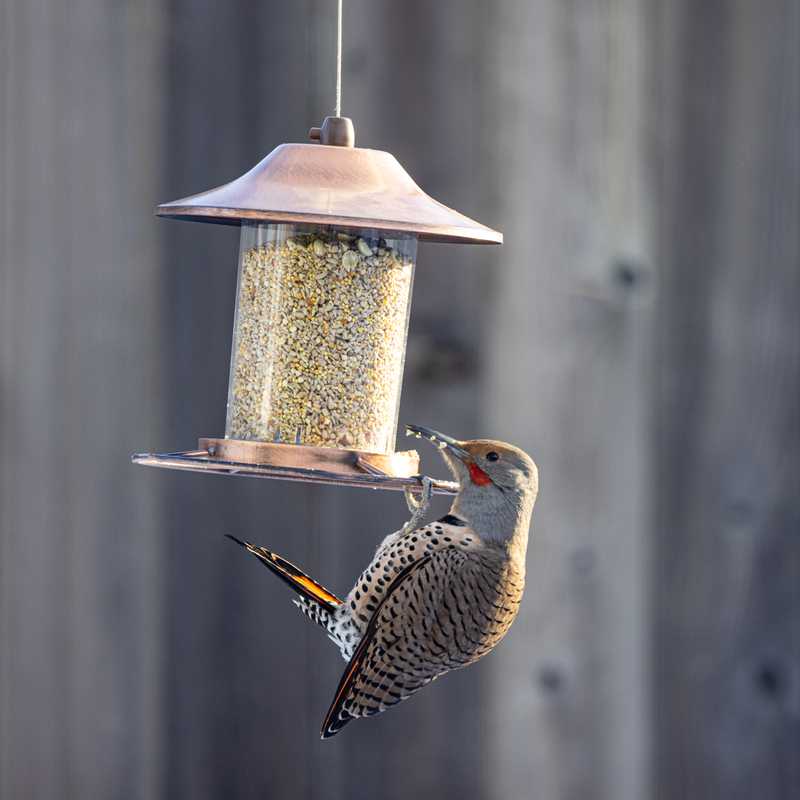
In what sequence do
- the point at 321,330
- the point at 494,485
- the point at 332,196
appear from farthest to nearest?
1. the point at 494,485
2. the point at 321,330
3. the point at 332,196

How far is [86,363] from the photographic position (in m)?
3.22

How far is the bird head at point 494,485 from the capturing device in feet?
9.05

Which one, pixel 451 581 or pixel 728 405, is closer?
pixel 451 581

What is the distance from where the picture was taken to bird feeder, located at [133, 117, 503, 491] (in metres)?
2.46

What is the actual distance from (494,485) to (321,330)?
43 centimetres

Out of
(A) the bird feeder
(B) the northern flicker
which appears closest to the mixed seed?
(A) the bird feeder

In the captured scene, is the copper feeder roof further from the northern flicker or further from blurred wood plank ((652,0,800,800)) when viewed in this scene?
blurred wood plank ((652,0,800,800))

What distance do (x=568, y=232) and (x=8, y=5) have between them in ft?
4.20

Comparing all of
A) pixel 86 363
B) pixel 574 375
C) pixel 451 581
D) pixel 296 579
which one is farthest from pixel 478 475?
pixel 86 363

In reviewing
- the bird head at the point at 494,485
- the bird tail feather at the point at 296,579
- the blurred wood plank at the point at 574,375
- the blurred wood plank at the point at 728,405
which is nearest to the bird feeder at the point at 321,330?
the bird head at the point at 494,485

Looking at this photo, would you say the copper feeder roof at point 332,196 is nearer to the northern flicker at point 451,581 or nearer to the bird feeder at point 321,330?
the bird feeder at point 321,330

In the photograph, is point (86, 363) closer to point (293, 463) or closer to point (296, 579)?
point (296, 579)

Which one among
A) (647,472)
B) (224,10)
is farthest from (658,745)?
(224,10)

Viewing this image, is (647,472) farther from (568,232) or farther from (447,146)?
(447,146)
